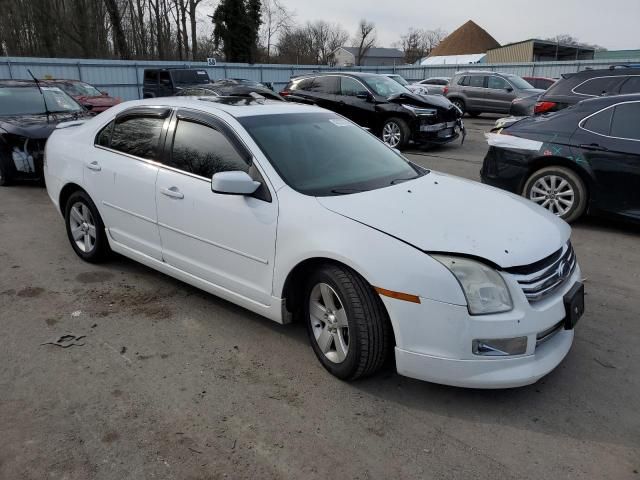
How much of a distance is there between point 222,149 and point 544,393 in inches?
103

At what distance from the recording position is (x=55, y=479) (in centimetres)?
235

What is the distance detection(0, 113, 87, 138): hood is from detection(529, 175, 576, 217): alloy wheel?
23.1 ft

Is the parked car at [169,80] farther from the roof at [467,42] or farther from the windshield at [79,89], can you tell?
the roof at [467,42]

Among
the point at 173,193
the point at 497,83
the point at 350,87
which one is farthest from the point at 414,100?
the point at 173,193

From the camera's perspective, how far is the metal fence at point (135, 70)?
809 inches

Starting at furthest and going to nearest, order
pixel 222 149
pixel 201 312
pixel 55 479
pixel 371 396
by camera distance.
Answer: pixel 201 312 → pixel 222 149 → pixel 371 396 → pixel 55 479

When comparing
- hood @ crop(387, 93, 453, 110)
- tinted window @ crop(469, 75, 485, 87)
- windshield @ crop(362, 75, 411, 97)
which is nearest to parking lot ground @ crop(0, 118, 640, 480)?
hood @ crop(387, 93, 453, 110)

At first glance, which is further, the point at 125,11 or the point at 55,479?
the point at 125,11

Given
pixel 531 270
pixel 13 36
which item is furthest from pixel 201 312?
pixel 13 36

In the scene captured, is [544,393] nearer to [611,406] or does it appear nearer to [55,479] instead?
[611,406]

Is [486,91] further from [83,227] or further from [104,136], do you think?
[83,227]

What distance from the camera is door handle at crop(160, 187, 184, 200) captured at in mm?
3746

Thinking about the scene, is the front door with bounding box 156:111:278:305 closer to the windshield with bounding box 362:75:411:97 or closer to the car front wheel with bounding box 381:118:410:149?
the car front wheel with bounding box 381:118:410:149

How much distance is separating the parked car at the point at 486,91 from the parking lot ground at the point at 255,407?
15.7 metres
